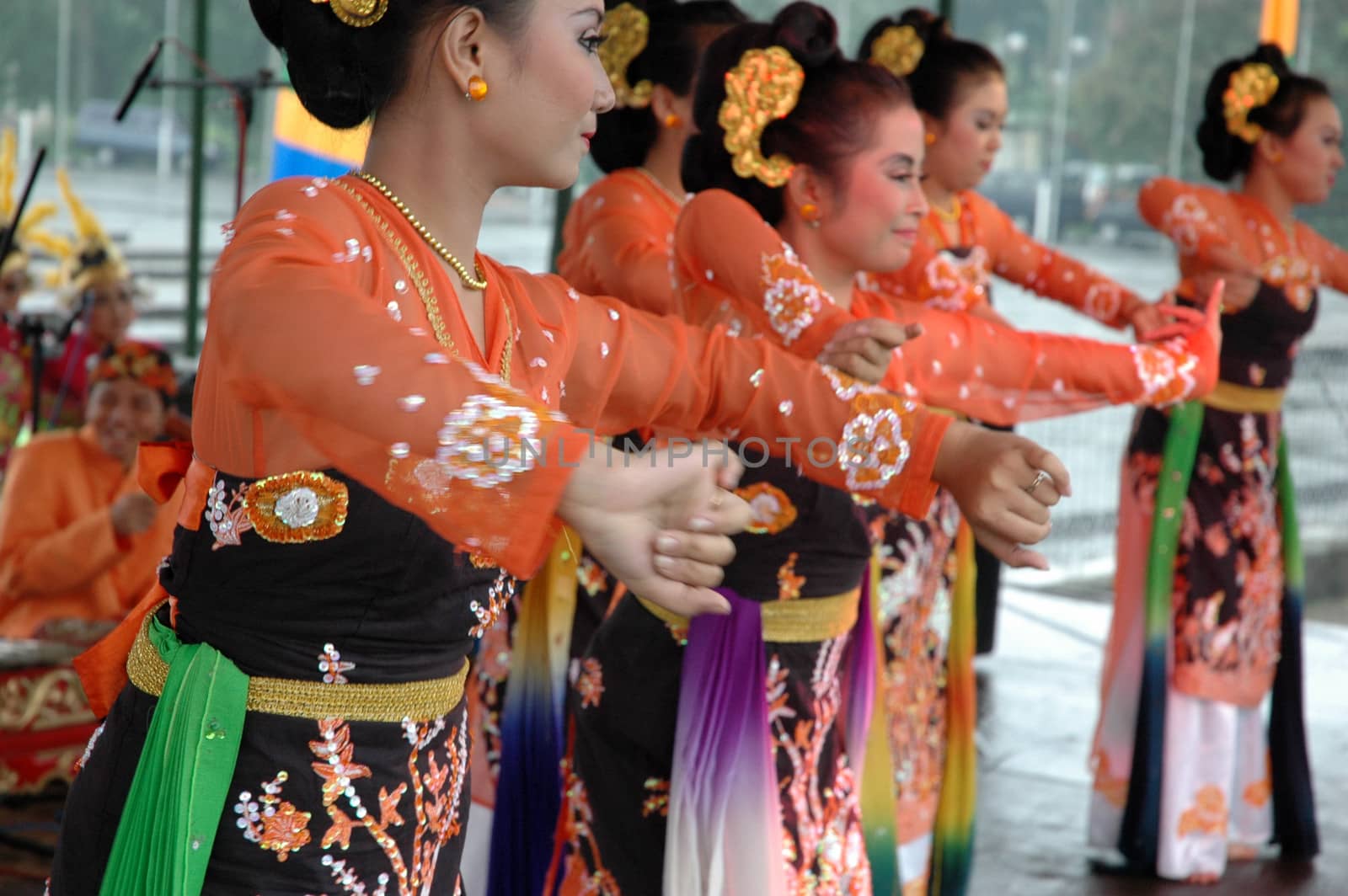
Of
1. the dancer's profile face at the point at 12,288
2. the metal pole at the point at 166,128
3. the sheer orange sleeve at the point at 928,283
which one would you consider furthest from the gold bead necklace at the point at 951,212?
the metal pole at the point at 166,128

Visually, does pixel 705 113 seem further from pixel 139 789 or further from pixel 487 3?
pixel 139 789

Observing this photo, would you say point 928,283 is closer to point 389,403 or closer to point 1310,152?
point 1310,152

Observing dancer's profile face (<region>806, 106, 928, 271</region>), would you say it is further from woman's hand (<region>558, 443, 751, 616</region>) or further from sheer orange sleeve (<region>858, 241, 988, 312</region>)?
woman's hand (<region>558, 443, 751, 616</region>)

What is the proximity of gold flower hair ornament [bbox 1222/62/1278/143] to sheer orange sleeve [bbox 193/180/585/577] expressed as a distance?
2795 millimetres

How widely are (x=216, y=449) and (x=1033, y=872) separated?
2511 millimetres

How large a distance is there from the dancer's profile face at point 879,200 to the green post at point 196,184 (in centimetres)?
341

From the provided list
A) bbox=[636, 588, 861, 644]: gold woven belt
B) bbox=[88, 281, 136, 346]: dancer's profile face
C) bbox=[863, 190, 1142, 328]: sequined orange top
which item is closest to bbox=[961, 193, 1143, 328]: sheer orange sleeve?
bbox=[863, 190, 1142, 328]: sequined orange top

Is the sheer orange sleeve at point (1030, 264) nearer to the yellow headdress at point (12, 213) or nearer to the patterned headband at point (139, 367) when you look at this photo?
the patterned headband at point (139, 367)

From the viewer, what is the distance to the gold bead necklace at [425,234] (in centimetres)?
127

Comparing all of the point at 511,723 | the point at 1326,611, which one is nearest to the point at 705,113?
the point at 511,723

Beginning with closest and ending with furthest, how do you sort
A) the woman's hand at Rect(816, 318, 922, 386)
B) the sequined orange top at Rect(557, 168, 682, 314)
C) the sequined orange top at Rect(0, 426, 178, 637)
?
1. the woman's hand at Rect(816, 318, 922, 386)
2. the sequined orange top at Rect(557, 168, 682, 314)
3. the sequined orange top at Rect(0, 426, 178, 637)

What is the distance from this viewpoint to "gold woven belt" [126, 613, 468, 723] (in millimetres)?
1215

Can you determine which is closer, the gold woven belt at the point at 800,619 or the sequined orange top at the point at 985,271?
the gold woven belt at the point at 800,619

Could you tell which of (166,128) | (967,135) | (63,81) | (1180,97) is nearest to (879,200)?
(967,135)
